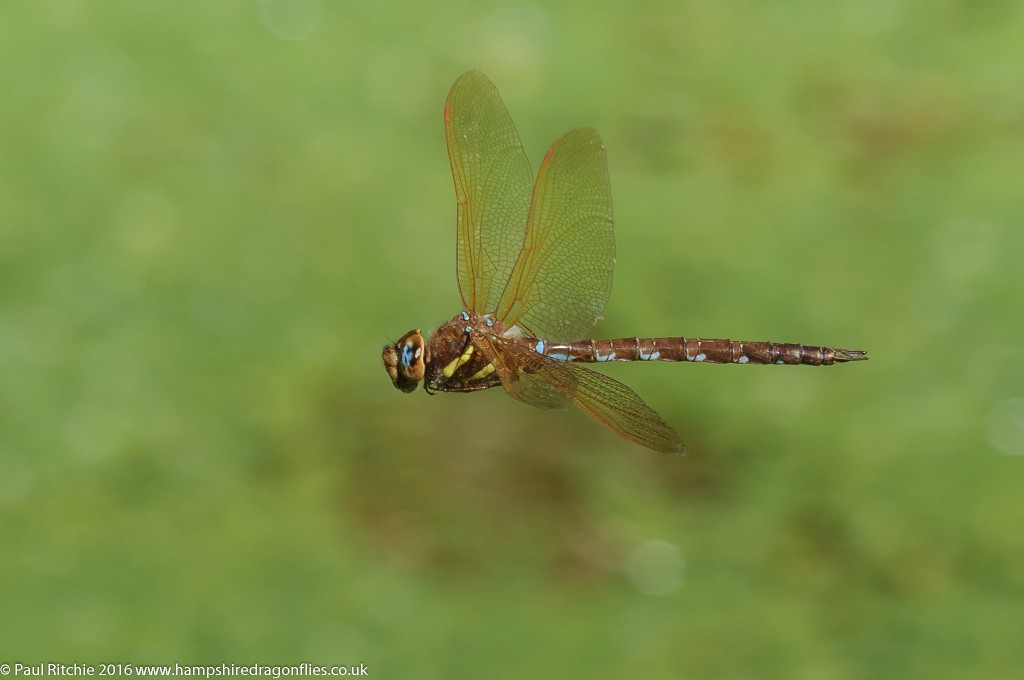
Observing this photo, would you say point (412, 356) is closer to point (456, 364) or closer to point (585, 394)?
point (456, 364)

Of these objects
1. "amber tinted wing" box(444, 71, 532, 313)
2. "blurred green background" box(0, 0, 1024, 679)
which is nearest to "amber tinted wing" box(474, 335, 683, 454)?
"amber tinted wing" box(444, 71, 532, 313)

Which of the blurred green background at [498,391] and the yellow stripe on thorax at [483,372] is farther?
the blurred green background at [498,391]

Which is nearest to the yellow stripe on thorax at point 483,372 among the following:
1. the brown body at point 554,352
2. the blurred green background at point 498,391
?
the brown body at point 554,352

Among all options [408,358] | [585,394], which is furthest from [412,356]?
[585,394]

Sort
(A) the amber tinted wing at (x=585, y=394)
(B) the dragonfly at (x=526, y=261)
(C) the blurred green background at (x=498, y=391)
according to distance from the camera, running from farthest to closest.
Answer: (C) the blurred green background at (x=498, y=391)
(B) the dragonfly at (x=526, y=261)
(A) the amber tinted wing at (x=585, y=394)

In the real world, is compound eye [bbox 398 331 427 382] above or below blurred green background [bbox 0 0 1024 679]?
below

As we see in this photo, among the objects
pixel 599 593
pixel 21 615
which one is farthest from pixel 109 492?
pixel 599 593

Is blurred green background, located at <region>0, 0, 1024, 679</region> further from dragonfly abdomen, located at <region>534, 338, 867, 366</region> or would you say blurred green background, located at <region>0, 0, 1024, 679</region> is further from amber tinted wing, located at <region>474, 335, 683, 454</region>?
amber tinted wing, located at <region>474, 335, 683, 454</region>

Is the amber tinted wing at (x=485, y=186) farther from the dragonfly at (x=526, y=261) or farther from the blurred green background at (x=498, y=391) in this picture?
the blurred green background at (x=498, y=391)
